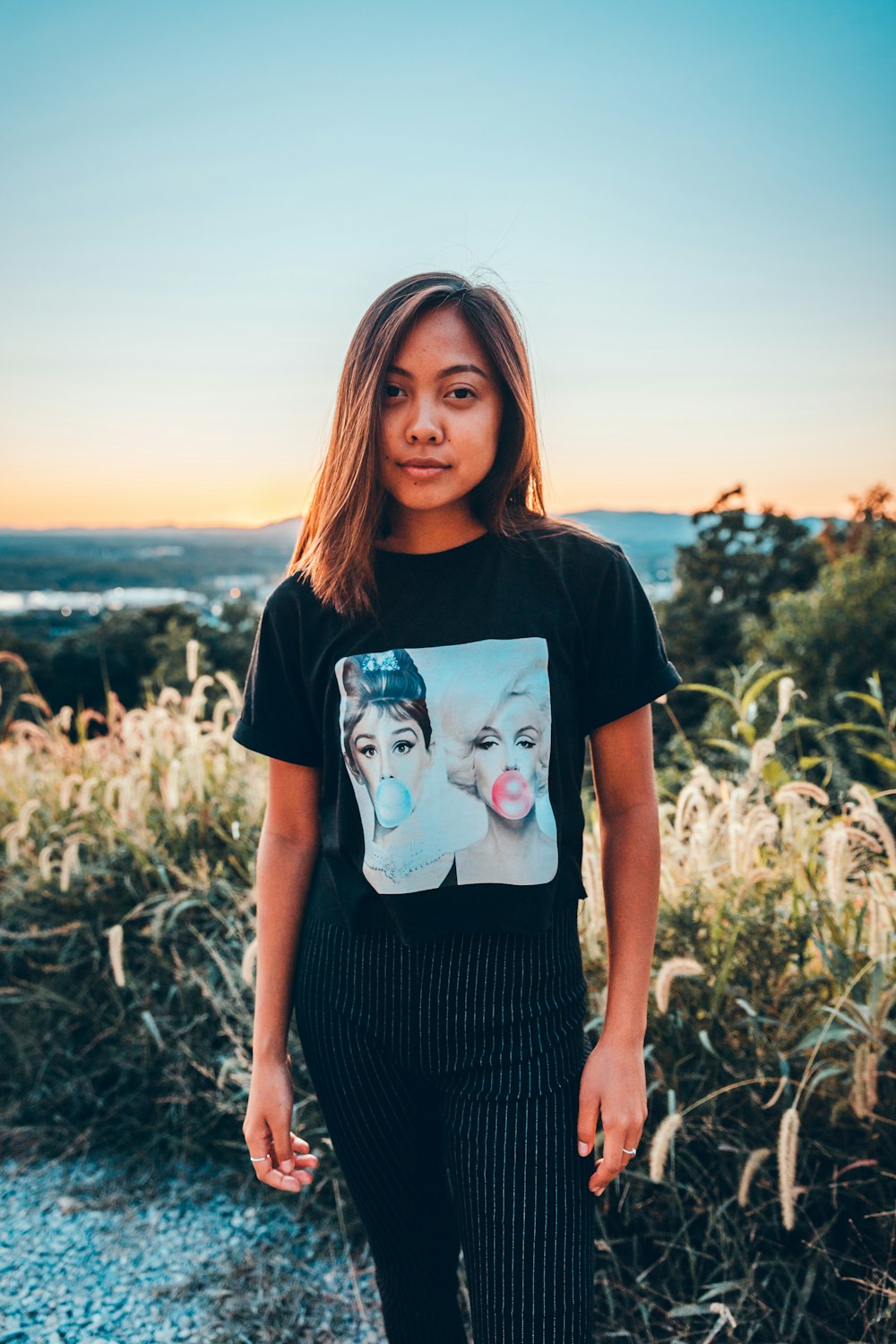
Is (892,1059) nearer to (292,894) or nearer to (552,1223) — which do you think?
(552,1223)

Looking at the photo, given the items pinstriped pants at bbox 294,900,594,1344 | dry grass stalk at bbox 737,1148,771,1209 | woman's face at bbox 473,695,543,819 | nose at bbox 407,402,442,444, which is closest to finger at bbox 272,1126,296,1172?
pinstriped pants at bbox 294,900,594,1344

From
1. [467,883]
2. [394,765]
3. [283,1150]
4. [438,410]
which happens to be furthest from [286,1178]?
[438,410]

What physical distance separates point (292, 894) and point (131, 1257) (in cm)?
162

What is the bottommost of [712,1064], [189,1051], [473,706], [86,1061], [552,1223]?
[86,1061]

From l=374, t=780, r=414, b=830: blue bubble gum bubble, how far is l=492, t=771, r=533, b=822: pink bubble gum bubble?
14cm

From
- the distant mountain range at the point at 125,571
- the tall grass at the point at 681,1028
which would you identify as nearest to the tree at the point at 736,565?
the distant mountain range at the point at 125,571

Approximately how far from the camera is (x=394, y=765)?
1333mm

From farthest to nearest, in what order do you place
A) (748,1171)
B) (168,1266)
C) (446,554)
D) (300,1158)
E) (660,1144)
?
(168,1266) < (748,1171) < (660,1144) < (300,1158) < (446,554)

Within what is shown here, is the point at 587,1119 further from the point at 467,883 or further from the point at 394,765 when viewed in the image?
the point at 394,765

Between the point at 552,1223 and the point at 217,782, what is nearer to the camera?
the point at 552,1223

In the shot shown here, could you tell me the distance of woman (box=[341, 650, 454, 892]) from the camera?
1296 millimetres

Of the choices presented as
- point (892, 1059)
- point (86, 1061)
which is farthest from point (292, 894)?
point (86, 1061)

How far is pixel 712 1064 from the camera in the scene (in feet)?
7.13

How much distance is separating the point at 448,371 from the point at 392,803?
0.70 m
